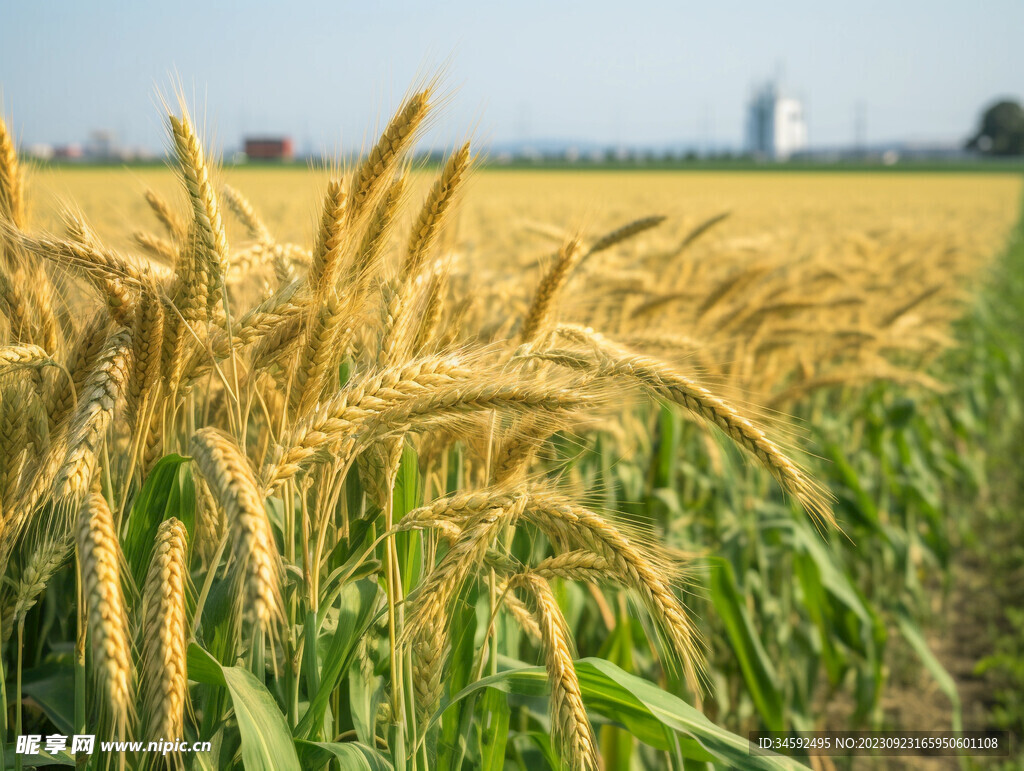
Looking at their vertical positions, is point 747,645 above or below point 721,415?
below

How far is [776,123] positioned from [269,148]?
12867 cm

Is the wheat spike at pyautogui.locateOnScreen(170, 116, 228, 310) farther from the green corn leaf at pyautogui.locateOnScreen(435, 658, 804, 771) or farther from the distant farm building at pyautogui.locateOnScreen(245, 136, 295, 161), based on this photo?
the distant farm building at pyautogui.locateOnScreen(245, 136, 295, 161)

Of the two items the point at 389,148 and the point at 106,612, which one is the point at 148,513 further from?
the point at 389,148

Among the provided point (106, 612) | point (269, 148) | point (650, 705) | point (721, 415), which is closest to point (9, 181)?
point (106, 612)

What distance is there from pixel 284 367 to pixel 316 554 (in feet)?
1.33

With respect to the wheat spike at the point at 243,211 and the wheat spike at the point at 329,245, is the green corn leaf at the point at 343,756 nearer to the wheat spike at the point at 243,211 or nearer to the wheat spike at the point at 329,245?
the wheat spike at the point at 329,245


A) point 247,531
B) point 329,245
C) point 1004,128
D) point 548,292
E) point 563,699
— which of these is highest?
point 1004,128

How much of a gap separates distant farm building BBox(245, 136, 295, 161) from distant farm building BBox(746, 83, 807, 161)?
382 feet

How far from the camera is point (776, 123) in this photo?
17525cm

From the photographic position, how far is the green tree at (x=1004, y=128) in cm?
10875

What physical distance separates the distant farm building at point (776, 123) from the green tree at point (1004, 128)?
60.0 m

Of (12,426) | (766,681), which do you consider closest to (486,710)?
(12,426)

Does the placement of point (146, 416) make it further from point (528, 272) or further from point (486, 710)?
point (528, 272)

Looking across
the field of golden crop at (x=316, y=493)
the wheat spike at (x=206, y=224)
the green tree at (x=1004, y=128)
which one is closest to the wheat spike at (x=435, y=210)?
the field of golden crop at (x=316, y=493)
